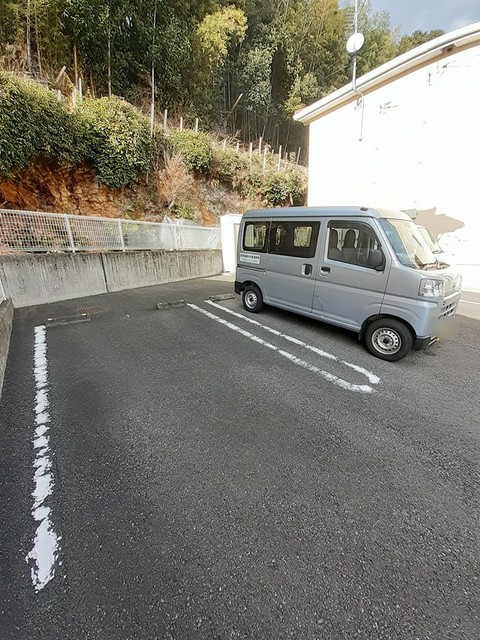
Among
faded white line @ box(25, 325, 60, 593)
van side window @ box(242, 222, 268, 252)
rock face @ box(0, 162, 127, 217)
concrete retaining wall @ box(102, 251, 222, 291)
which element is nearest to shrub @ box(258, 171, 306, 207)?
concrete retaining wall @ box(102, 251, 222, 291)

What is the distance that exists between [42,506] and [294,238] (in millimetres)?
3951

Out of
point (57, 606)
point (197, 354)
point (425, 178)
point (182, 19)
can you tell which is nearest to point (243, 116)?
point (182, 19)

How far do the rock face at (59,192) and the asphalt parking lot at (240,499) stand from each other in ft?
23.1

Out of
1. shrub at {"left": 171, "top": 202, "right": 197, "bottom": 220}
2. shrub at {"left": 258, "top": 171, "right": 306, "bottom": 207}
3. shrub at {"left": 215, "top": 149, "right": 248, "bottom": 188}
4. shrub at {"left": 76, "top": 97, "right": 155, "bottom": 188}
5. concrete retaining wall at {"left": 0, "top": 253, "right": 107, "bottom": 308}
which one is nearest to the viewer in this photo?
concrete retaining wall at {"left": 0, "top": 253, "right": 107, "bottom": 308}

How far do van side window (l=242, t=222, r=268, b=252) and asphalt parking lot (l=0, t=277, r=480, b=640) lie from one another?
7.38ft

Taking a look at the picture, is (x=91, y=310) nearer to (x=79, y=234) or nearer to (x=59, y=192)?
(x=79, y=234)

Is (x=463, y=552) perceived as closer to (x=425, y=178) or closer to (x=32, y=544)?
(x=32, y=544)

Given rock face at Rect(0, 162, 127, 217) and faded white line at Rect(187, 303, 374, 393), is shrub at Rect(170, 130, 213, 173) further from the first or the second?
faded white line at Rect(187, 303, 374, 393)

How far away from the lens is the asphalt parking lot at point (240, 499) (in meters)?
1.10

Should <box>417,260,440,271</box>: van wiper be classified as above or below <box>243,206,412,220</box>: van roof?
below

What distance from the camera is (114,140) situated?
8961mm

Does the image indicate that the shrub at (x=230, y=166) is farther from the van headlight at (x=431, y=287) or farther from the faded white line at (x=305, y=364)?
the van headlight at (x=431, y=287)

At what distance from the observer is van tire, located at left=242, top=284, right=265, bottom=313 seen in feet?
16.1

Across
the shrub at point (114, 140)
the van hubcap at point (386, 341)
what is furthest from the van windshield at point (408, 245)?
the shrub at point (114, 140)
